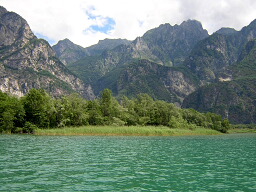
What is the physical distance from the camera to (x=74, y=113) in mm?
97938

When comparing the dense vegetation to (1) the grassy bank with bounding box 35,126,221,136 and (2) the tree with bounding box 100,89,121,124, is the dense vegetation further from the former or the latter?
(1) the grassy bank with bounding box 35,126,221,136

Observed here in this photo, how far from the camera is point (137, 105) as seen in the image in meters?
133

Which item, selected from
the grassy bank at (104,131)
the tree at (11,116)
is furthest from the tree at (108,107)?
the tree at (11,116)

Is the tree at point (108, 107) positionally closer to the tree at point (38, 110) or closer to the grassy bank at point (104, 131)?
the grassy bank at point (104, 131)

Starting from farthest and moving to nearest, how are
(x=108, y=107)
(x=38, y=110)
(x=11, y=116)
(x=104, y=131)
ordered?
(x=108, y=107)
(x=38, y=110)
(x=104, y=131)
(x=11, y=116)

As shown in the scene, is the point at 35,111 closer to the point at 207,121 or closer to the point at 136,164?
the point at 136,164

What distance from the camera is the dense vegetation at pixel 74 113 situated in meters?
82.8

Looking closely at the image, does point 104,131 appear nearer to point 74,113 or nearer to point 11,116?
point 74,113

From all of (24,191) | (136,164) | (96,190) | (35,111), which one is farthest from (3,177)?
(35,111)

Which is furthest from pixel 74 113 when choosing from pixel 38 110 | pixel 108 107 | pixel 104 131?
pixel 108 107

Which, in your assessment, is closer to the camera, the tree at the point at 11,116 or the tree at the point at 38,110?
the tree at the point at 11,116

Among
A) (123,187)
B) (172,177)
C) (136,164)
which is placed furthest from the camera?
(136,164)

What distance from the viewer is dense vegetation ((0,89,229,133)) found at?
271ft

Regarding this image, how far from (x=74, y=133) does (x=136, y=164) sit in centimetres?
5439
